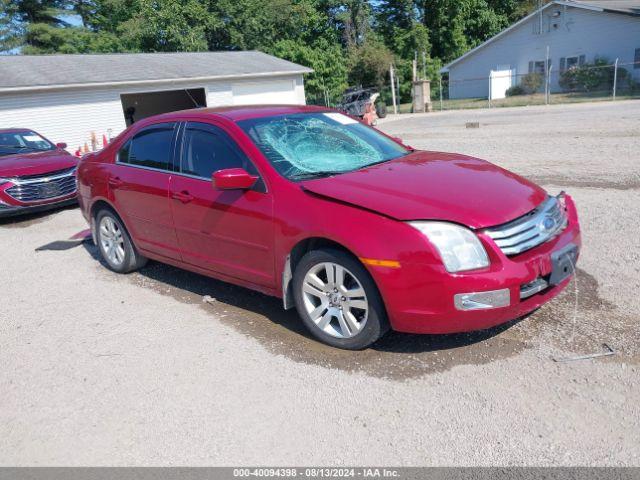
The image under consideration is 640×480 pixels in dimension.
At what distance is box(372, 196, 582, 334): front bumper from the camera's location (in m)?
3.39

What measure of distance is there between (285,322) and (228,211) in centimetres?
100

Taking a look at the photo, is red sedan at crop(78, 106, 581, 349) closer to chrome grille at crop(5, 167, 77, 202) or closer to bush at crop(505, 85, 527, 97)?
chrome grille at crop(5, 167, 77, 202)

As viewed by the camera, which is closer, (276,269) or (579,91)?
(276,269)

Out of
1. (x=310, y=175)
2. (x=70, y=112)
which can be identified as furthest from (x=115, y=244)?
(x=70, y=112)

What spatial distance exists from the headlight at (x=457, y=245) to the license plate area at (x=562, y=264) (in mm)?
551

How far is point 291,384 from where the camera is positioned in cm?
362

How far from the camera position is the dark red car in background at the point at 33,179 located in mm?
9227

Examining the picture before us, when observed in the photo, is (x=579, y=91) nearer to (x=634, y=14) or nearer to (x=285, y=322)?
(x=634, y=14)

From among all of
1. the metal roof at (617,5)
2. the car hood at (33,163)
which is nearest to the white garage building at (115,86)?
the car hood at (33,163)

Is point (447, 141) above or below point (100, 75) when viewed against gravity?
below

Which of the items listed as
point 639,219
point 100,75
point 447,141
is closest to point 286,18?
point 100,75

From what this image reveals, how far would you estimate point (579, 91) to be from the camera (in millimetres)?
32656

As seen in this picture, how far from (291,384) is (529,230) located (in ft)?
6.00

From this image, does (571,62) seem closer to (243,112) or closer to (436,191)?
(243,112)
